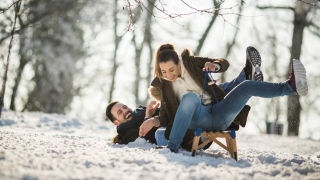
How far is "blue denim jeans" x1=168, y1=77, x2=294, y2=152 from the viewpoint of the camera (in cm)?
215

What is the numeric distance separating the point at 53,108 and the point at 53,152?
37.7 feet

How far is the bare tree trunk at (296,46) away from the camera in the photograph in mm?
7250

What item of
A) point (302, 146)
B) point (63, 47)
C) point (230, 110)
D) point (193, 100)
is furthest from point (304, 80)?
point (63, 47)

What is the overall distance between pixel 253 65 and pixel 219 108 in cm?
54

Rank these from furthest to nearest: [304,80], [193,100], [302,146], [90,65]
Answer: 1. [90,65]
2. [302,146]
3. [193,100]
4. [304,80]

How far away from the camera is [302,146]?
571 centimetres

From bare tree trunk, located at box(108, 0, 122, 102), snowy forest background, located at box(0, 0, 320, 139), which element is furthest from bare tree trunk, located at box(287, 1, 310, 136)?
bare tree trunk, located at box(108, 0, 122, 102)

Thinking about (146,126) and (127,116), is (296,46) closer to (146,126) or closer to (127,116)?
(127,116)

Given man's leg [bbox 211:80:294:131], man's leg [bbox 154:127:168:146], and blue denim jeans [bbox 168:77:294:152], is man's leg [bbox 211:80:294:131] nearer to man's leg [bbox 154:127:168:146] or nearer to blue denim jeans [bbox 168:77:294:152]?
blue denim jeans [bbox 168:77:294:152]

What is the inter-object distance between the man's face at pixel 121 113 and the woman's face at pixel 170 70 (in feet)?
3.86

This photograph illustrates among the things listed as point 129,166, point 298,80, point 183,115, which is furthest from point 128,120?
point 298,80

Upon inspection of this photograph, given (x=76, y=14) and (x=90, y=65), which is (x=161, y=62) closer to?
(x=76, y=14)

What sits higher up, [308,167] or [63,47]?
[63,47]

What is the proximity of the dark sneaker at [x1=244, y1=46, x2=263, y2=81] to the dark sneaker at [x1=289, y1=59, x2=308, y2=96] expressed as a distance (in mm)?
338
